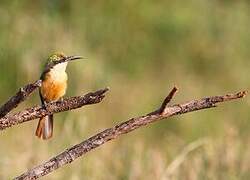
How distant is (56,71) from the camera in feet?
12.8

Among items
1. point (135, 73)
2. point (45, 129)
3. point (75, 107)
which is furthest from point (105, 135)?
point (135, 73)

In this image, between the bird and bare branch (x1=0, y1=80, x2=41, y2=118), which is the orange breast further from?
bare branch (x1=0, y1=80, x2=41, y2=118)

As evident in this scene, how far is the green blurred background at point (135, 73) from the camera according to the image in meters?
6.49

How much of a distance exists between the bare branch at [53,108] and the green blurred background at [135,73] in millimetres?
2546

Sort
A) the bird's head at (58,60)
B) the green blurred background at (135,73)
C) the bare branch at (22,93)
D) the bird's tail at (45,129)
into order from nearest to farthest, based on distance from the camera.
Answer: the bare branch at (22,93)
the bird's head at (58,60)
the bird's tail at (45,129)
the green blurred background at (135,73)

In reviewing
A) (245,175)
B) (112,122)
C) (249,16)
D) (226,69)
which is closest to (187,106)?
(245,175)

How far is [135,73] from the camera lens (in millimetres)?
12266

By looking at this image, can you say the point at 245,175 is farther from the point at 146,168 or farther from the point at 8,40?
the point at 8,40

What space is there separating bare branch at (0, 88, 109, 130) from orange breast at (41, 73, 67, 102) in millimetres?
201

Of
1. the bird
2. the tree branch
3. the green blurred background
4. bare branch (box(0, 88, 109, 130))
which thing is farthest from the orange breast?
the green blurred background

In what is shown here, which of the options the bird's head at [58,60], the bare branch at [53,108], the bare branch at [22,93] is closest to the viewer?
the bare branch at [22,93]

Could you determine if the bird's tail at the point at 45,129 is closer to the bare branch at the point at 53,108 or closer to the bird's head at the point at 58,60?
the bird's head at the point at 58,60

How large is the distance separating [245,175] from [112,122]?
3.90 metres

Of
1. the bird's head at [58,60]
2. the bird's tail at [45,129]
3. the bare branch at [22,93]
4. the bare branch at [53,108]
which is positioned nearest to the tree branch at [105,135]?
the bare branch at [53,108]
